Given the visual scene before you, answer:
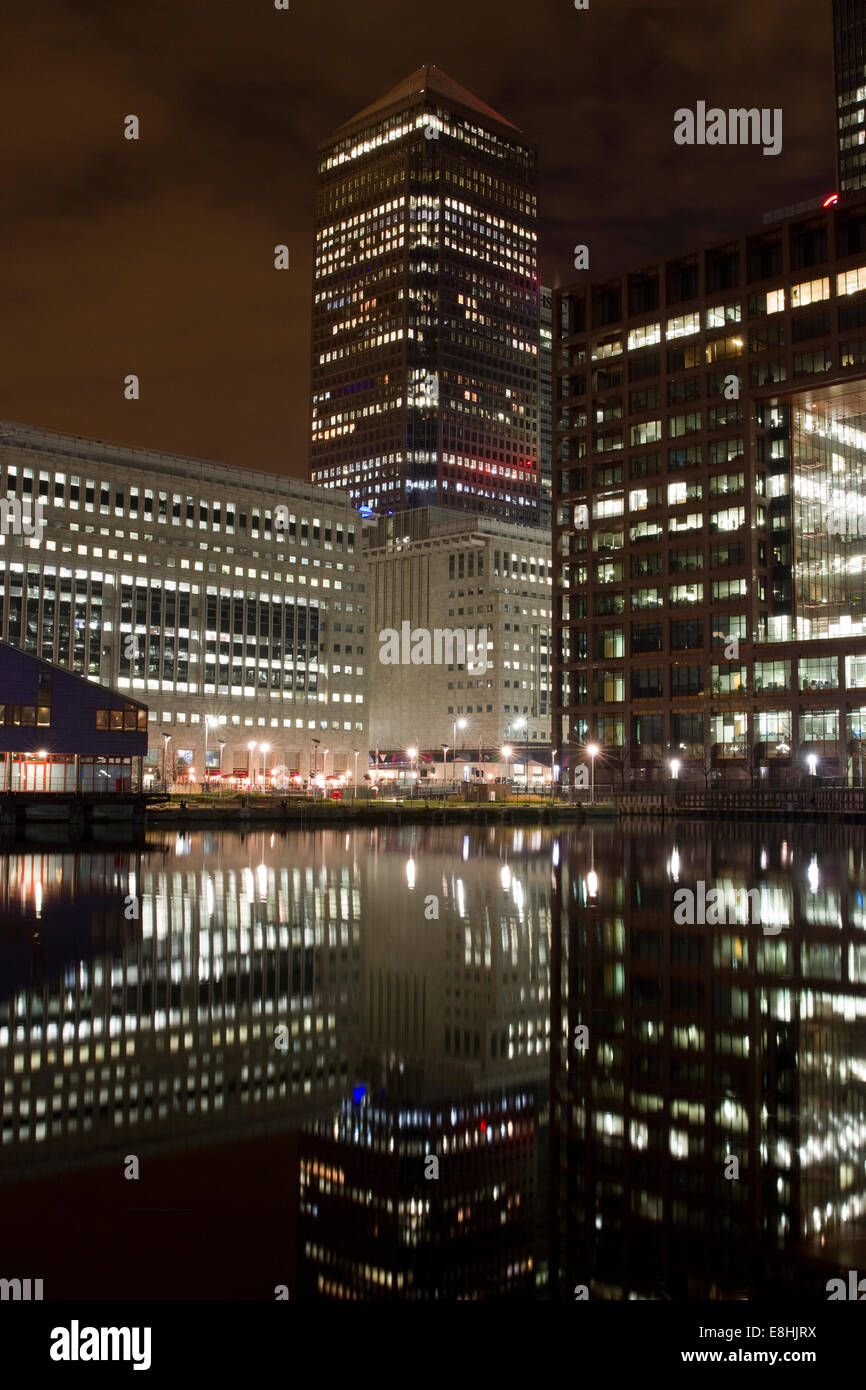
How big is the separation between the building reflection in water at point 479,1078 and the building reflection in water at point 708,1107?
0.13ft

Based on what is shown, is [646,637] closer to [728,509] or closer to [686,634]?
[686,634]

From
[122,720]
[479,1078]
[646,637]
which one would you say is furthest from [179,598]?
[479,1078]

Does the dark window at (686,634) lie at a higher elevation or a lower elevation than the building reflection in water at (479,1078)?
higher

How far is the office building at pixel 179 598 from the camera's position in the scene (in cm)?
16475

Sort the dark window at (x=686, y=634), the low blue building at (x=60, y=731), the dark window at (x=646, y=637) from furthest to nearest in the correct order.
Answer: the dark window at (x=646, y=637) < the dark window at (x=686, y=634) < the low blue building at (x=60, y=731)

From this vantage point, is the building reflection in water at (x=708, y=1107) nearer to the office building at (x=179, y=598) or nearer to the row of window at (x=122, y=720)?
the row of window at (x=122, y=720)

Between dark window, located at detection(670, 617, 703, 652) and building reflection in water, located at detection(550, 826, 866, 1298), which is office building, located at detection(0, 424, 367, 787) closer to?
dark window, located at detection(670, 617, 703, 652)

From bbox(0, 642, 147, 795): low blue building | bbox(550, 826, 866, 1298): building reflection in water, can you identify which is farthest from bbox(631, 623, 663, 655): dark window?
bbox(550, 826, 866, 1298): building reflection in water

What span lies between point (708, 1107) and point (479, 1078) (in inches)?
114

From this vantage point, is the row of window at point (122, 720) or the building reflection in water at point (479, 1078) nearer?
the building reflection in water at point (479, 1078)

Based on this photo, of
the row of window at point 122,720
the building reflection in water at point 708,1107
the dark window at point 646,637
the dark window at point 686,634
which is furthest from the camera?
the dark window at point 646,637

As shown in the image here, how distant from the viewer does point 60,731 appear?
251 feet

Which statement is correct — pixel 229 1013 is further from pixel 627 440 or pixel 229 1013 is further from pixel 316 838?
pixel 627 440

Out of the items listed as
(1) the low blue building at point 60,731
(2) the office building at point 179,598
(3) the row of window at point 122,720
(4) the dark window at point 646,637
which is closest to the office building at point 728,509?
(4) the dark window at point 646,637
